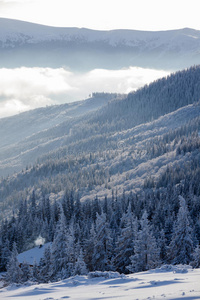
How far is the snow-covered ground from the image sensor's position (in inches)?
945

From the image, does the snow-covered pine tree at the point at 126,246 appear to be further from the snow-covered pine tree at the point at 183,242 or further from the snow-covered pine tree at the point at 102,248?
the snow-covered pine tree at the point at 183,242

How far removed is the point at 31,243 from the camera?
101062 millimetres

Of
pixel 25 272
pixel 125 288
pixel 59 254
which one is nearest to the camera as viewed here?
pixel 125 288

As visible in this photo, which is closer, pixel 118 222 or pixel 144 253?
pixel 144 253

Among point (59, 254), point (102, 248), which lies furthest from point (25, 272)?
point (102, 248)

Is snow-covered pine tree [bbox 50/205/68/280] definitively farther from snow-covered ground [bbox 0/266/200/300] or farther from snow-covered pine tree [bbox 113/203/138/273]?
snow-covered ground [bbox 0/266/200/300]

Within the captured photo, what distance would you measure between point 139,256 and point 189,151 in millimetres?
135173

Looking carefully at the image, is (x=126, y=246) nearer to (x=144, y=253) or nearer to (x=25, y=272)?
(x=144, y=253)

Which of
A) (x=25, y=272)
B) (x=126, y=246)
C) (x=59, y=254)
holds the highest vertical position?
(x=126, y=246)

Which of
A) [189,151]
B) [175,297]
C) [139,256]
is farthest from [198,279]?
[189,151]

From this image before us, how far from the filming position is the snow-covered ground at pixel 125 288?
945 inches

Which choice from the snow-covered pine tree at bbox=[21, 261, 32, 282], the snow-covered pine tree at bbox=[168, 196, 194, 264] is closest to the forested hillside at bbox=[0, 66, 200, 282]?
the snow-covered pine tree at bbox=[168, 196, 194, 264]

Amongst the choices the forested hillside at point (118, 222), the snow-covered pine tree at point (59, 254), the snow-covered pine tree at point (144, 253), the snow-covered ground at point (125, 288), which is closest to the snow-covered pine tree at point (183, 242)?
the forested hillside at point (118, 222)

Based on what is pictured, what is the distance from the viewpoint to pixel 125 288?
27.5 meters
